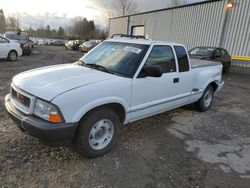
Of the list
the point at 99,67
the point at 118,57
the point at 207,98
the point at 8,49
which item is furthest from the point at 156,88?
the point at 8,49

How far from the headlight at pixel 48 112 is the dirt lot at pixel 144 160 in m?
0.76

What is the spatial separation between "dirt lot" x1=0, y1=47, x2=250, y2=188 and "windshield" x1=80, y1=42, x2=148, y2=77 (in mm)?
1299

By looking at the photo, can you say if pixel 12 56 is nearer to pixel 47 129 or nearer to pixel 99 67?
pixel 99 67

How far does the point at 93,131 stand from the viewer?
328 cm

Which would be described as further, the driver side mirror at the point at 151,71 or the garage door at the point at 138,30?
the garage door at the point at 138,30

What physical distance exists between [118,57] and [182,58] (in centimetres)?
161

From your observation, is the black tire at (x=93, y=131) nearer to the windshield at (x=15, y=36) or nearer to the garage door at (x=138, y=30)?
the windshield at (x=15, y=36)

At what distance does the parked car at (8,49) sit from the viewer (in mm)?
12594

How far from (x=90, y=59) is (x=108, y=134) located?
1.52m

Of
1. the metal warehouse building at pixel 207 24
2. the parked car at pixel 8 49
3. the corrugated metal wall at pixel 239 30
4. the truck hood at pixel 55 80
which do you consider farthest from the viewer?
the metal warehouse building at pixel 207 24

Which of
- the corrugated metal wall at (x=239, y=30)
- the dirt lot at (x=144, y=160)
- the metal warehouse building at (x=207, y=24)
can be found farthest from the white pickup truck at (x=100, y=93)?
the metal warehouse building at (x=207, y=24)

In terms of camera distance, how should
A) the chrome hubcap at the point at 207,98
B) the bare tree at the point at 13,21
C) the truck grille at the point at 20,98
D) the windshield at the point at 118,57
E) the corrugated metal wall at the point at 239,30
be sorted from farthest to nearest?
1. the bare tree at the point at 13,21
2. the corrugated metal wall at the point at 239,30
3. the chrome hubcap at the point at 207,98
4. the windshield at the point at 118,57
5. the truck grille at the point at 20,98

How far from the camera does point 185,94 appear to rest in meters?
4.98

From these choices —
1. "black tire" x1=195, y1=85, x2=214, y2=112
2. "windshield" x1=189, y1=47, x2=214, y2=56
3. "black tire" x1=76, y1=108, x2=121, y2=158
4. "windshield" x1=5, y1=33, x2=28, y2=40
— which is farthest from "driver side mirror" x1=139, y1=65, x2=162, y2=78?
"windshield" x1=5, y1=33, x2=28, y2=40
